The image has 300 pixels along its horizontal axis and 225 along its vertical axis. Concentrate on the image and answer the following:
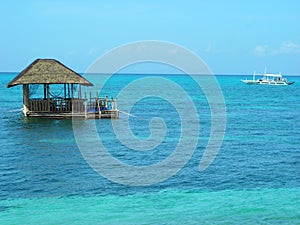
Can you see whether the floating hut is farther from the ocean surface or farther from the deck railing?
the ocean surface

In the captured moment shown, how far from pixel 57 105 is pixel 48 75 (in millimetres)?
2454

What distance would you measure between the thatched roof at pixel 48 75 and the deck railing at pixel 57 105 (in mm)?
1613

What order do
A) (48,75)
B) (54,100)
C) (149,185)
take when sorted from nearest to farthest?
(149,185), (48,75), (54,100)

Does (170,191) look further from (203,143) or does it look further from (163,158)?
(203,143)

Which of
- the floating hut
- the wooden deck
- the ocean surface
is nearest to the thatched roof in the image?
the floating hut

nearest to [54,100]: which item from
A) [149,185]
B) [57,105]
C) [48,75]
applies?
[57,105]

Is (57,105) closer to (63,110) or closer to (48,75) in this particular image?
(63,110)

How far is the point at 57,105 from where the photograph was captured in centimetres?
3659

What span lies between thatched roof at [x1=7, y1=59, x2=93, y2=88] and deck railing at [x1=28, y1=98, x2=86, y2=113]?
5.29 feet

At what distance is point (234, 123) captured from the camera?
37.1 metres

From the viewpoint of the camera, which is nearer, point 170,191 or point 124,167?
point 170,191

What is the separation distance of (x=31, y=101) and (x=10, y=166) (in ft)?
53.5

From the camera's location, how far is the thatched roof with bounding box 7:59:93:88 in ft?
116

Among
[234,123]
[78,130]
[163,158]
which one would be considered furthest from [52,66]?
[163,158]
